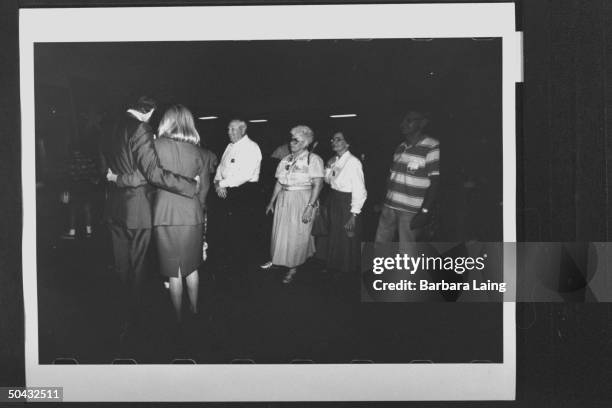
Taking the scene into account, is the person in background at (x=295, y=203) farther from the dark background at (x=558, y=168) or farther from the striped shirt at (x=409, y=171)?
the dark background at (x=558, y=168)

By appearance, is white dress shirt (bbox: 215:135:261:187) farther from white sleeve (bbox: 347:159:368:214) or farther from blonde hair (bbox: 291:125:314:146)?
white sleeve (bbox: 347:159:368:214)

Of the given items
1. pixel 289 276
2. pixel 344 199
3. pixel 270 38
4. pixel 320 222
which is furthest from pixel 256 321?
pixel 270 38

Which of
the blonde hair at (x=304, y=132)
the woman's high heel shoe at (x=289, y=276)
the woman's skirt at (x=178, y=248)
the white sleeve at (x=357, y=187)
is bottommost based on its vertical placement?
the woman's high heel shoe at (x=289, y=276)

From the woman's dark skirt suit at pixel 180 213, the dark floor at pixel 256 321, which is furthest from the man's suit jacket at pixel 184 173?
the dark floor at pixel 256 321

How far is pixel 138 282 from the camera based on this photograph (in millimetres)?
2828

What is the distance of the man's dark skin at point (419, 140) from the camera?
9.18ft

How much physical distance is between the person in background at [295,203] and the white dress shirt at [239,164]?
5.0 inches

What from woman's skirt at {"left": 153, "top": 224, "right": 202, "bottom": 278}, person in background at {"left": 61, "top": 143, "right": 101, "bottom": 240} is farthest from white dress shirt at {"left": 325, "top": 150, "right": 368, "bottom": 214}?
person in background at {"left": 61, "top": 143, "right": 101, "bottom": 240}

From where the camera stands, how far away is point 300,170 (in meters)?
2.82

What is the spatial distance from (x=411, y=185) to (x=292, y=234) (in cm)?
63

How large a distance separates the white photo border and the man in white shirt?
522mm

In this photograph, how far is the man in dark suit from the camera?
9.21ft

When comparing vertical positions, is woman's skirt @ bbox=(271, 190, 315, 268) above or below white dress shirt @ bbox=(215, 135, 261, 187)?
below

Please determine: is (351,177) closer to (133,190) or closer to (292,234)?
(292,234)
